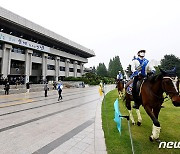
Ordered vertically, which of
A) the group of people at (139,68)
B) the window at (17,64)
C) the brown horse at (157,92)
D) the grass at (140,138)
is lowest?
the grass at (140,138)

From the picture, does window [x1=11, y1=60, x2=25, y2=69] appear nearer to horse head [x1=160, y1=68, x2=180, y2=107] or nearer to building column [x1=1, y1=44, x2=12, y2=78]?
building column [x1=1, y1=44, x2=12, y2=78]

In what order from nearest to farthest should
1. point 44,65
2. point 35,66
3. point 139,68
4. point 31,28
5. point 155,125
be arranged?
point 155,125 → point 139,68 → point 31,28 → point 44,65 → point 35,66

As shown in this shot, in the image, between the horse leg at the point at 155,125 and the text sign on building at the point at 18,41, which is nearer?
the horse leg at the point at 155,125

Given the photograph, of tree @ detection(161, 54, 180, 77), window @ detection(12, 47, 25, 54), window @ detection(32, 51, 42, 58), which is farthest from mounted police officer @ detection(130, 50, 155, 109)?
tree @ detection(161, 54, 180, 77)

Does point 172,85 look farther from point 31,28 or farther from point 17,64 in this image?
point 17,64

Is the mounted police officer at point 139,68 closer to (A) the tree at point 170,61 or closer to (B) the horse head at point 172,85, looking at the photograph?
(B) the horse head at point 172,85

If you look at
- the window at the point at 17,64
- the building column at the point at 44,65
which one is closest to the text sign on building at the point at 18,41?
the building column at the point at 44,65

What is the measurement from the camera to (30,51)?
4138 cm

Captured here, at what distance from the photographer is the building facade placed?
34.3 metres

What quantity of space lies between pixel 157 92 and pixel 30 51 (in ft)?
132

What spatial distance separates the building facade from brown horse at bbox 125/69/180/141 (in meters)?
33.2

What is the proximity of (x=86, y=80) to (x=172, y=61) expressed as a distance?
115ft

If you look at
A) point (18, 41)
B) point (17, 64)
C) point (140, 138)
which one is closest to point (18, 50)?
point (18, 41)

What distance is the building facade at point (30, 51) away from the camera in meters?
34.3
